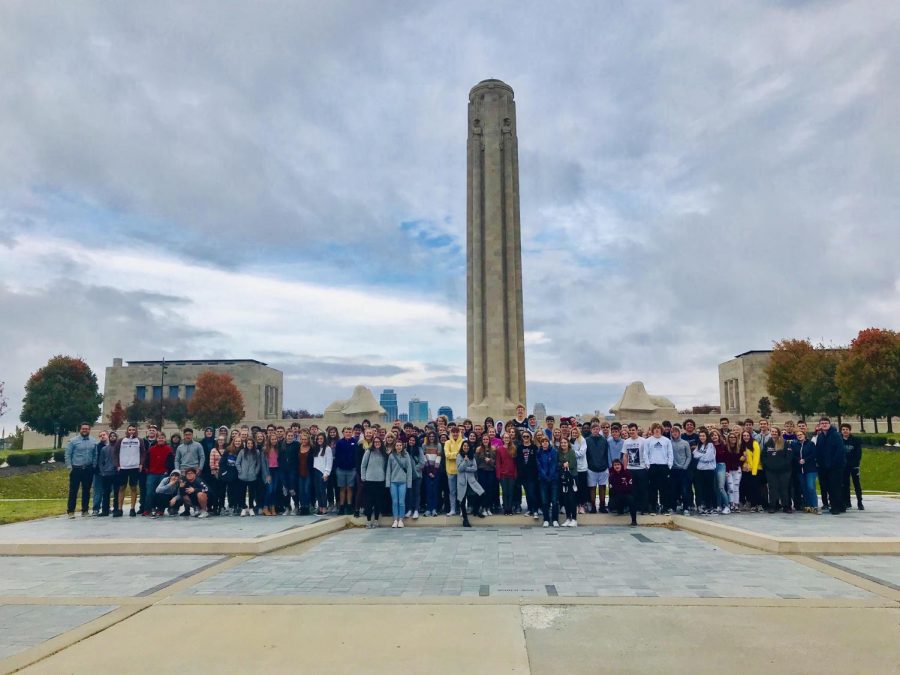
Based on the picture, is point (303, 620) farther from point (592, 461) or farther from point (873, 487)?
point (873, 487)

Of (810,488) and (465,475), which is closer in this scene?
(465,475)

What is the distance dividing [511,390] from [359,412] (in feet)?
36.6

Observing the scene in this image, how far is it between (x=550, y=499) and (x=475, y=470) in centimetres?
131

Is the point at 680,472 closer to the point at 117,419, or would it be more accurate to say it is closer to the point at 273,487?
the point at 273,487

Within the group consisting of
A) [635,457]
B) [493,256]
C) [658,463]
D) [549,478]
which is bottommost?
[549,478]

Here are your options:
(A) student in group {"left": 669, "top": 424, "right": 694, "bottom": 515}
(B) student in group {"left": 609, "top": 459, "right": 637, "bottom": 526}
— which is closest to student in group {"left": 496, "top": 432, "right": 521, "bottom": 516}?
(B) student in group {"left": 609, "top": 459, "right": 637, "bottom": 526}

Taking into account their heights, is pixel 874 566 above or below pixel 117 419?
below

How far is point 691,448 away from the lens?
1163cm

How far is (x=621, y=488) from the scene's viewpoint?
11.0 meters

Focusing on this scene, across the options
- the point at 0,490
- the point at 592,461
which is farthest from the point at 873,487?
the point at 0,490

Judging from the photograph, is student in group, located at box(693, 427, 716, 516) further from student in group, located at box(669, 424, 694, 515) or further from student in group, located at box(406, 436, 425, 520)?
student in group, located at box(406, 436, 425, 520)

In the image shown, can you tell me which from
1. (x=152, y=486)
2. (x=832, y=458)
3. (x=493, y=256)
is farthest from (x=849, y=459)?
(x=493, y=256)

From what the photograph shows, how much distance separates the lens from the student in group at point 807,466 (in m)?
11.6

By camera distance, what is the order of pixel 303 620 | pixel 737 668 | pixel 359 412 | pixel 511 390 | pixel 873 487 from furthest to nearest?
pixel 359 412 → pixel 511 390 → pixel 873 487 → pixel 303 620 → pixel 737 668
